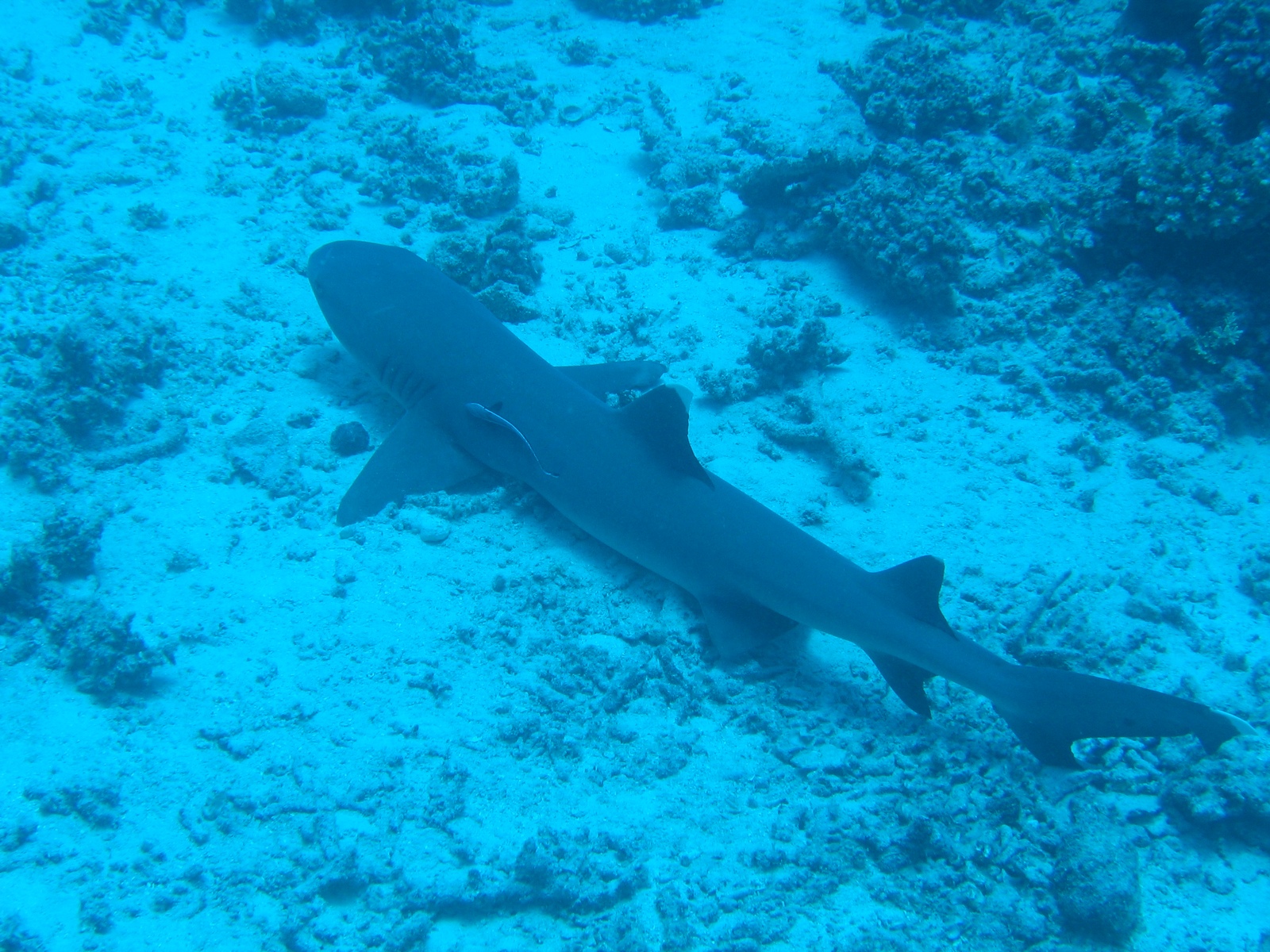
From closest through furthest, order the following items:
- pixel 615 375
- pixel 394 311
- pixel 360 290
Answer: pixel 394 311 < pixel 360 290 < pixel 615 375

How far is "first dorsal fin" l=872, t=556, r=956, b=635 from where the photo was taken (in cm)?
315

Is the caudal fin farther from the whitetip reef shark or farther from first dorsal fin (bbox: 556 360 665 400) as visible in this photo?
first dorsal fin (bbox: 556 360 665 400)

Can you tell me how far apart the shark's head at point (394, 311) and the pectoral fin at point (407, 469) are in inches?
10.5

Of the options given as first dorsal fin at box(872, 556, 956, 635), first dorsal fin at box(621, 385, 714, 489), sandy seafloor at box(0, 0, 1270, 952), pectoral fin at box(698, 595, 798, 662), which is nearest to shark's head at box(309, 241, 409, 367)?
sandy seafloor at box(0, 0, 1270, 952)

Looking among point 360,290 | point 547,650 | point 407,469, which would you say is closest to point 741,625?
point 547,650

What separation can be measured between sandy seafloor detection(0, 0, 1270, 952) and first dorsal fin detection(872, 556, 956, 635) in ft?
1.98

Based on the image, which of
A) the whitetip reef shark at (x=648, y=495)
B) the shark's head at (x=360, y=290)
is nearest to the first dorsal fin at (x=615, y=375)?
the whitetip reef shark at (x=648, y=495)

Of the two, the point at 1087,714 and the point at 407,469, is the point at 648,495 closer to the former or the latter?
the point at 407,469

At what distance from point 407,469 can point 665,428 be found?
168 centimetres

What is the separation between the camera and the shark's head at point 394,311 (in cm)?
402

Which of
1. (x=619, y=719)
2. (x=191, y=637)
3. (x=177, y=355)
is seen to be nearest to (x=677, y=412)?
(x=619, y=719)

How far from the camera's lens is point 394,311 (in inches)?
163

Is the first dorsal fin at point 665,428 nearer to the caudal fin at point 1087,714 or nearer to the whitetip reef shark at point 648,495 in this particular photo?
the whitetip reef shark at point 648,495

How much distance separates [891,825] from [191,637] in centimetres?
360
